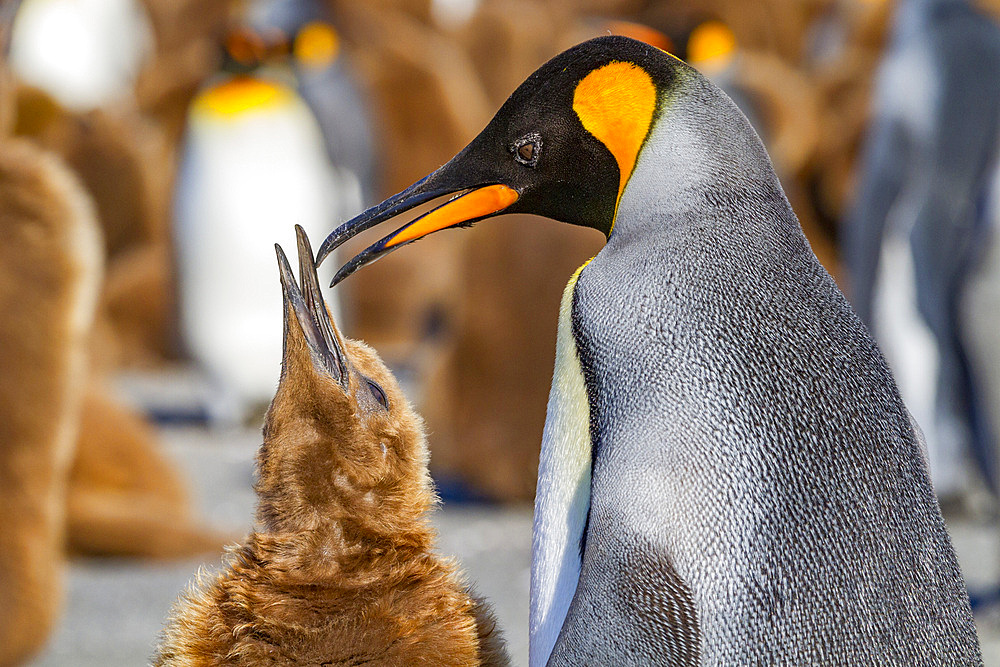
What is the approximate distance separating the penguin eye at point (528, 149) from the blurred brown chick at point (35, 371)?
127 cm

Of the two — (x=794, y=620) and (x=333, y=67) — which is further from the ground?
(x=333, y=67)

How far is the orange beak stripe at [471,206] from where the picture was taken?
133cm

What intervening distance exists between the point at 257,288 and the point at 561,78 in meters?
4.66

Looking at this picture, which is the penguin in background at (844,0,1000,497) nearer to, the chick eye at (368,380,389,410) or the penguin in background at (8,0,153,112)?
the chick eye at (368,380,389,410)

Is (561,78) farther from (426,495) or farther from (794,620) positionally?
(794,620)

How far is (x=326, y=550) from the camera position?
4.17 ft

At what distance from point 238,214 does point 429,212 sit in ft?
14.9

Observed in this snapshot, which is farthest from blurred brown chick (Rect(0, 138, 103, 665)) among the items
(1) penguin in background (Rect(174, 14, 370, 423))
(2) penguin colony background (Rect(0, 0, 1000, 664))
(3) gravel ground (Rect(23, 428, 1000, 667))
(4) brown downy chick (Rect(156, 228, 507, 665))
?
(1) penguin in background (Rect(174, 14, 370, 423))

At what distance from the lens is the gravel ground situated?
2.97 m

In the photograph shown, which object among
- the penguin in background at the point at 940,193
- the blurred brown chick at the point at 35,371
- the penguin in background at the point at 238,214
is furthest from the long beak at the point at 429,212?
the penguin in background at the point at 238,214

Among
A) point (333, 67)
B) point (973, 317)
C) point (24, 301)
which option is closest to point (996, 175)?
point (973, 317)

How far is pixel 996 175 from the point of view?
131 inches

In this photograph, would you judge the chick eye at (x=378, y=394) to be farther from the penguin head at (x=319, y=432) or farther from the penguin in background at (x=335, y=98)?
the penguin in background at (x=335, y=98)

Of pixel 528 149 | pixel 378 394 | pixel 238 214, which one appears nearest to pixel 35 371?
pixel 378 394
